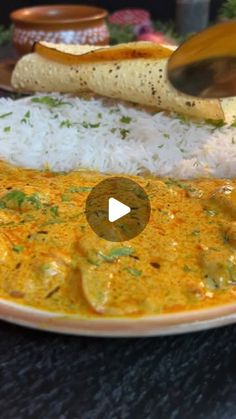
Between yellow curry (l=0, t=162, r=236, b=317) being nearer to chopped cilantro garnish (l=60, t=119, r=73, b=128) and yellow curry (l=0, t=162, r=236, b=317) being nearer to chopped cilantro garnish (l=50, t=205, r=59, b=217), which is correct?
chopped cilantro garnish (l=50, t=205, r=59, b=217)

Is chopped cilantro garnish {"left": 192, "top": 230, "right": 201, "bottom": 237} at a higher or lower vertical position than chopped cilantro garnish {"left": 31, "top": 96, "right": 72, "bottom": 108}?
higher

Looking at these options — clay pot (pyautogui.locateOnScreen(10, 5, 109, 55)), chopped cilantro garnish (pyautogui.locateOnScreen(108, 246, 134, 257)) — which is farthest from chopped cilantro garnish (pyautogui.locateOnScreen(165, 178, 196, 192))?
clay pot (pyautogui.locateOnScreen(10, 5, 109, 55))

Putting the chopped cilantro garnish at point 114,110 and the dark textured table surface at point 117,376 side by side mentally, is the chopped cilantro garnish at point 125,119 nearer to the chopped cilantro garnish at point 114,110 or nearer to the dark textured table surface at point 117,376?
the chopped cilantro garnish at point 114,110

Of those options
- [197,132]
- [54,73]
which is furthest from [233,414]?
[54,73]

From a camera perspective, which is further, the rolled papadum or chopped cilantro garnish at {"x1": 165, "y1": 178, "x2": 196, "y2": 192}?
the rolled papadum

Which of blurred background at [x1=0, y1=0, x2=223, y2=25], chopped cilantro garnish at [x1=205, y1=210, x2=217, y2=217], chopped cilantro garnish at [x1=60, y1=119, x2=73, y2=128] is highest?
chopped cilantro garnish at [x1=205, y1=210, x2=217, y2=217]

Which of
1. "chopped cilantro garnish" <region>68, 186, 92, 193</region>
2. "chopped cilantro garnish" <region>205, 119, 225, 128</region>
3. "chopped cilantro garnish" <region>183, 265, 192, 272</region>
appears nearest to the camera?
"chopped cilantro garnish" <region>183, 265, 192, 272</region>

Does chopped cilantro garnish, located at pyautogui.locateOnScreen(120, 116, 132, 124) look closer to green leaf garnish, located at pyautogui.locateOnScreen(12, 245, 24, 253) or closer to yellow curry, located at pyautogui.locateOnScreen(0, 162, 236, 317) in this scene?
yellow curry, located at pyautogui.locateOnScreen(0, 162, 236, 317)

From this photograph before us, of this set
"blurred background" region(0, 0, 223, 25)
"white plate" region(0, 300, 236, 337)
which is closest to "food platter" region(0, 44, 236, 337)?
"white plate" region(0, 300, 236, 337)

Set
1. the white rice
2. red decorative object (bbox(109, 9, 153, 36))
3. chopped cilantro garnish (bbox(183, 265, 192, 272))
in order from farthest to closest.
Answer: red decorative object (bbox(109, 9, 153, 36))
the white rice
chopped cilantro garnish (bbox(183, 265, 192, 272))
